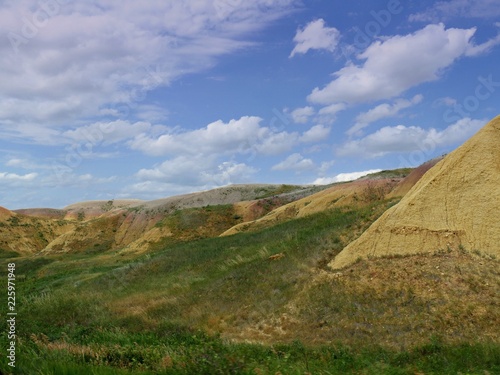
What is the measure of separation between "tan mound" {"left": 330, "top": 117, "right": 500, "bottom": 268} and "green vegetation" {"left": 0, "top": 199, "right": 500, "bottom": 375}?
1.20m

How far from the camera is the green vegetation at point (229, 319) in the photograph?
9.75 meters

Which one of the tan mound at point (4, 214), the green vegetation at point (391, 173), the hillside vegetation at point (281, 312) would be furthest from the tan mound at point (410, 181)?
the tan mound at point (4, 214)

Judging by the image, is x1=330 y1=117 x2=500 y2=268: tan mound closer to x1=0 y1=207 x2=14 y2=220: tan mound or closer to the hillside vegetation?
the hillside vegetation

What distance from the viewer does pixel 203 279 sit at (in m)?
25.7

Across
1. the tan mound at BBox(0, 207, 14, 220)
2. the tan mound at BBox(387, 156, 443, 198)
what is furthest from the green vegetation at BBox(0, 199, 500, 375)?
the tan mound at BBox(0, 207, 14, 220)

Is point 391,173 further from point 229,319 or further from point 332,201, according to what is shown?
point 229,319

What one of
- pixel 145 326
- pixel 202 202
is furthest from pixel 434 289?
pixel 202 202

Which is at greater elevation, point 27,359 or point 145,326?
point 27,359

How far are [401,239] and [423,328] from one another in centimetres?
601

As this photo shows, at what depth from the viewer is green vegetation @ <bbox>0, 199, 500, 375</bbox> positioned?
9.75 metres

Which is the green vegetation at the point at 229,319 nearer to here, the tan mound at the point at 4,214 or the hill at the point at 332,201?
the hill at the point at 332,201

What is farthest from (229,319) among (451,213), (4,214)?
(4,214)

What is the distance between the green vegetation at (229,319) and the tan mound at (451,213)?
120 centimetres

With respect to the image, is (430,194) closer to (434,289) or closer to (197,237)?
(434,289)
